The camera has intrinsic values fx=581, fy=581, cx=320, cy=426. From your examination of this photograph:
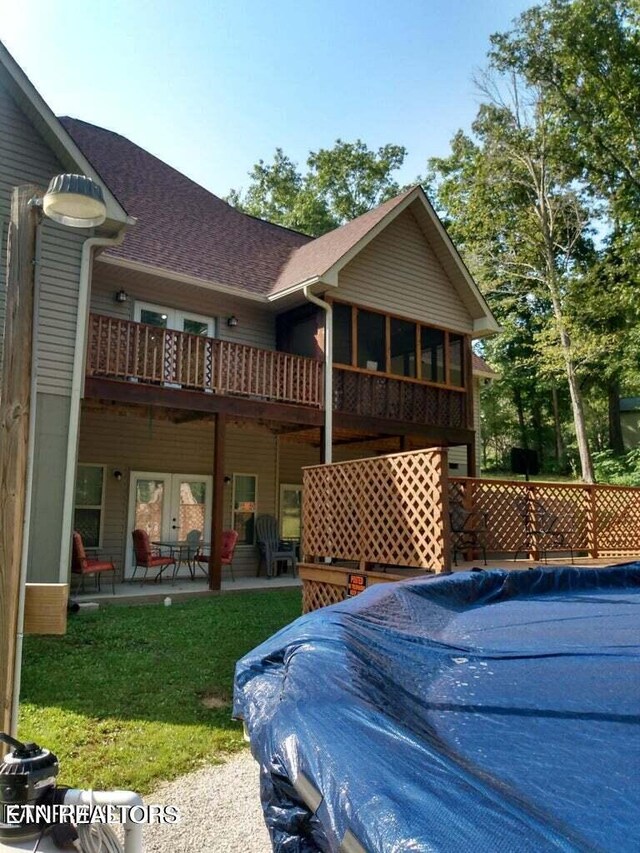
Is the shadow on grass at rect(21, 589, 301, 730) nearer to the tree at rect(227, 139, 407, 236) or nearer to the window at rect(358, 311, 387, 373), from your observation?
the window at rect(358, 311, 387, 373)

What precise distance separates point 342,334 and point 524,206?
14.3 metres

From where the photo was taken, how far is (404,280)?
12984mm

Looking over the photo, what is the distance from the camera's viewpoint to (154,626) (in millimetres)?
7051

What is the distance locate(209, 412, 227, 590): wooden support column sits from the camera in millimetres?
9266

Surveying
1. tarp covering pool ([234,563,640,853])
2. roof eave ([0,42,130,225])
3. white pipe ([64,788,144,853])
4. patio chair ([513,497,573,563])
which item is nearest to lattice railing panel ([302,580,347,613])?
tarp covering pool ([234,563,640,853])

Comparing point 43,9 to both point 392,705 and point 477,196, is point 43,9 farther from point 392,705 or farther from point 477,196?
point 477,196

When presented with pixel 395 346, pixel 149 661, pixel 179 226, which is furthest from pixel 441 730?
pixel 179 226

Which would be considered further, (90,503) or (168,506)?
(168,506)

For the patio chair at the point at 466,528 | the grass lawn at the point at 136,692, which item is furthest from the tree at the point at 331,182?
the grass lawn at the point at 136,692

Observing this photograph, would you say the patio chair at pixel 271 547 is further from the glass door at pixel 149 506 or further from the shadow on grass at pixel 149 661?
the shadow on grass at pixel 149 661

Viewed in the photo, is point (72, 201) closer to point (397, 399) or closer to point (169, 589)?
point (169, 589)

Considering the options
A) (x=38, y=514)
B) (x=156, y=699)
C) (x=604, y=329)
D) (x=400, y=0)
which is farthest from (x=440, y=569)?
(x=604, y=329)

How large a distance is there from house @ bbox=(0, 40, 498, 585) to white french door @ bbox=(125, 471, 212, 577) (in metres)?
0.03

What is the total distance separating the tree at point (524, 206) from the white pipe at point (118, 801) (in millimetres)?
19816
